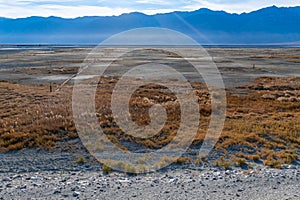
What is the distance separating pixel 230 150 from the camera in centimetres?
1116

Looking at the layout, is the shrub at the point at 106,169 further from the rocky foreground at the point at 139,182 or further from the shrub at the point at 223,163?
the shrub at the point at 223,163

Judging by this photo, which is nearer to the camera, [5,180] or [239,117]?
[5,180]

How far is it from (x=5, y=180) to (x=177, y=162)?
14.9 feet

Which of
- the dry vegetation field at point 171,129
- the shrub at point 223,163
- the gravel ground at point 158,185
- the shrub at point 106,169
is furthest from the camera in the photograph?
the dry vegetation field at point 171,129

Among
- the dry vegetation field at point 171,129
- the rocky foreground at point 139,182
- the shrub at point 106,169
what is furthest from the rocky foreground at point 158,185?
the dry vegetation field at point 171,129

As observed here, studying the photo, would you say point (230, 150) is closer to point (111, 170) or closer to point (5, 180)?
point (111, 170)

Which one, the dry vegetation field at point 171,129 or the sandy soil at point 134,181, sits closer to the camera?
the sandy soil at point 134,181

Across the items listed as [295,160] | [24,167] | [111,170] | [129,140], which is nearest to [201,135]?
[129,140]

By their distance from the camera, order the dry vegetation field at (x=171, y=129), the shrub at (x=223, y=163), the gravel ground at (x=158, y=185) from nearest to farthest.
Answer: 1. the gravel ground at (x=158, y=185)
2. the shrub at (x=223, y=163)
3. the dry vegetation field at (x=171, y=129)

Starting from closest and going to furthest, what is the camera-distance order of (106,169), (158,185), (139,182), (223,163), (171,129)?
(158,185) → (139,182) → (106,169) → (223,163) → (171,129)

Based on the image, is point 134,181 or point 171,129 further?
point 171,129

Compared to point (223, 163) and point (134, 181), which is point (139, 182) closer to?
point (134, 181)

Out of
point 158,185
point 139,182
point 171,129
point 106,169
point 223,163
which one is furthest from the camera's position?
point 171,129

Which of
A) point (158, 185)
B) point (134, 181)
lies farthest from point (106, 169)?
point (158, 185)
